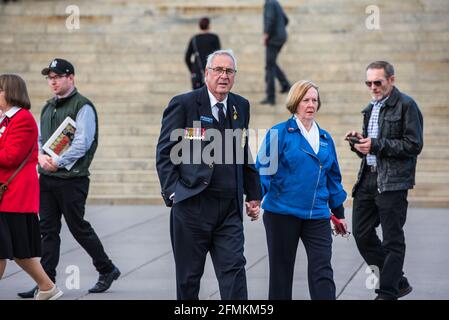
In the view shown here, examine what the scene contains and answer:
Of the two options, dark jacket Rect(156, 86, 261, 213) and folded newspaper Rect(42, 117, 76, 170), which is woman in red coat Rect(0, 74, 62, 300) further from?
dark jacket Rect(156, 86, 261, 213)

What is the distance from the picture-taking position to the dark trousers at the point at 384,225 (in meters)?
7.93

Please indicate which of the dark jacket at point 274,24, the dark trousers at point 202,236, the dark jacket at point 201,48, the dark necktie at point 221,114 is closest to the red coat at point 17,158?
the dark trousers at point 202,236

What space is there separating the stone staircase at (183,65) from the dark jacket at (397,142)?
655 cm

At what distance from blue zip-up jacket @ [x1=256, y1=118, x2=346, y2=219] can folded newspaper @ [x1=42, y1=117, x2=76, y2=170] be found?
2.02m

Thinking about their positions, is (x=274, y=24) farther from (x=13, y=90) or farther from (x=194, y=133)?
(x=194, y=133)

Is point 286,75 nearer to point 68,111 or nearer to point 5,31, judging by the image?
point 5,31

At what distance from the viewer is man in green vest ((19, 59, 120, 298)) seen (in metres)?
8.51

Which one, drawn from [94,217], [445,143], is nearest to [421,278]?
[94,217]

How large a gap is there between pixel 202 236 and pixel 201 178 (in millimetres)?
353

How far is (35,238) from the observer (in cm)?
786

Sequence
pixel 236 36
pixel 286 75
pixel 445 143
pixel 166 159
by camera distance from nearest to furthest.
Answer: pixel 166 159, pixel 445 143, pixel 286 75, pixel 236 36

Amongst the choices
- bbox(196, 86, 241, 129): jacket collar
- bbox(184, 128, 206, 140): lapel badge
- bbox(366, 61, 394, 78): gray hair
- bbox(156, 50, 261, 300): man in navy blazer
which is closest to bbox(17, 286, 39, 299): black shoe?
bbox(156, 50, 261, 300): man in navy blazer
